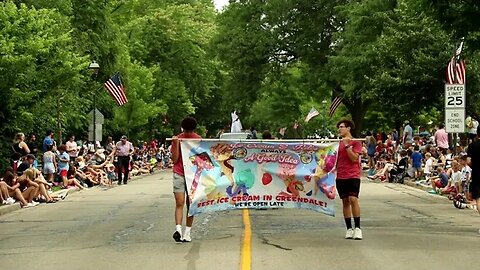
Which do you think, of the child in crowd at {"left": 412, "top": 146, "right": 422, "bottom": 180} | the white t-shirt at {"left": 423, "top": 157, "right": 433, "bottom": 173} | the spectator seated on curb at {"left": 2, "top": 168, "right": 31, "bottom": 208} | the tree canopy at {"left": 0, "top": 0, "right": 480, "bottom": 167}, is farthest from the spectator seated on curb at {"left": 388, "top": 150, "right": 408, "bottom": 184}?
the spectator seated on curb at {"left": 2, "top": 168, "right": 31, "bottom": 208}

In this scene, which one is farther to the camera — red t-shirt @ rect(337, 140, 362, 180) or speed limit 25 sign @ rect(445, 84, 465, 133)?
speed limit 25 sign @ rect(445, 84, 465, 133)

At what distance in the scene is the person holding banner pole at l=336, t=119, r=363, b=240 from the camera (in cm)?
1377

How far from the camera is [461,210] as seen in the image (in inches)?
824

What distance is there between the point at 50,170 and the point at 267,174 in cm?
1507

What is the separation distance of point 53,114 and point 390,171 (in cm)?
1447

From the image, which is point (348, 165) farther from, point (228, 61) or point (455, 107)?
point (228, 61)

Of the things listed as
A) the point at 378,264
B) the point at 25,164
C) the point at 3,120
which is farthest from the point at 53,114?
the point at 378,264

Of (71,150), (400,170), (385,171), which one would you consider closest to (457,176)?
(400,170)

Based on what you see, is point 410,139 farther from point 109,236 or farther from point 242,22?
point 109,236

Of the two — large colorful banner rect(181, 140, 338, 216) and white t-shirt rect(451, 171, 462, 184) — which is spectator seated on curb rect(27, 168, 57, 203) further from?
white t-shirt rect(451, 171, 462, 184)

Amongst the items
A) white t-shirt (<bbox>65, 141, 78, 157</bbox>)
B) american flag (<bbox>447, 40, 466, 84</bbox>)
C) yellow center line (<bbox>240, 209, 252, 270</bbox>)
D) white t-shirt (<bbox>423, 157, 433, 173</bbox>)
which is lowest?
yellow center line (<bbox>240, 209, 252, 270</bbox>)

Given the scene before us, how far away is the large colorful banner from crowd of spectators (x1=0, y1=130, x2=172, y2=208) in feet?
31.0

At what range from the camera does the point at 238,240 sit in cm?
1384

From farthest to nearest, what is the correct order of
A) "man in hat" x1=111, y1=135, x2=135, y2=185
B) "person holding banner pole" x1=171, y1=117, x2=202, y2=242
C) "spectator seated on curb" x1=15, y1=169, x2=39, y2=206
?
1. "man in hat" x1=111, y1=135, x2=135, y2=185
2. "spectator seated on curb" x1=15, y1=169, x2=39, y2=206
3. "person holding banner pole" x1=171, y1=117, x2=202, y2=242
